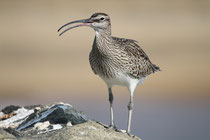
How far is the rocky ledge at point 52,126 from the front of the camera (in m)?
Result: 7.25

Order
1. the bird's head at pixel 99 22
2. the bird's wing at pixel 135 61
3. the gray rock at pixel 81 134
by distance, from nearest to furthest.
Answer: the gray rock at pixel 81 134, the bird's head at pixel 99 22, the bird's wing at pixel 135 61

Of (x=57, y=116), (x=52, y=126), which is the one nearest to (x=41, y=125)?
(x=52, y=126)

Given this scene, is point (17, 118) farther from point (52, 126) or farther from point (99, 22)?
point (99, 22)

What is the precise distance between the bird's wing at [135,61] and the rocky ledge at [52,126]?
108cm

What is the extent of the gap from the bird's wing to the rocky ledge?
1082 millimetres

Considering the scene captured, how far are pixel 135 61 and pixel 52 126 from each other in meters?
1.99

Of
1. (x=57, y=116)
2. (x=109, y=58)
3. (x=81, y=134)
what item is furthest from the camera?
(x=109, y=58)

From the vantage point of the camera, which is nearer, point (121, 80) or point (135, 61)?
point (121, 80)

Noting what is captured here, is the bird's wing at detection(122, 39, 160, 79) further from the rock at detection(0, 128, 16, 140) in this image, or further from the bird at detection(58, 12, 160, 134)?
the rock at detection(0, 128, 16, 140)

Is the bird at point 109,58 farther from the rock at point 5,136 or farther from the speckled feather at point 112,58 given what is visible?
the rock at point 5,136

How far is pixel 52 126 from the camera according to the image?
27.7 ft

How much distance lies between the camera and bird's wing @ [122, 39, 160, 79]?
9438 mm

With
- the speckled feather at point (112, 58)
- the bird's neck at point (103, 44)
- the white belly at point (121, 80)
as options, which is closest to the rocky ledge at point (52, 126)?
the white belly at point (121, 80)

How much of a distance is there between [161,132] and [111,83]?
6.51 m
